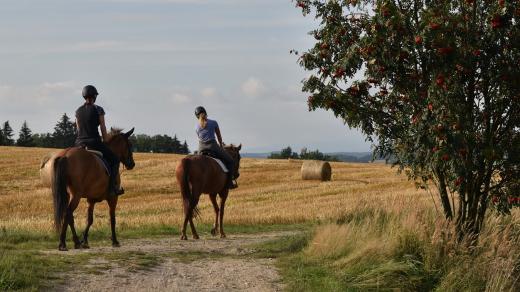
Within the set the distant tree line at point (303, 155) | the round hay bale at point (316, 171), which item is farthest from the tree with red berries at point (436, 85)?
the distant tree line at point (303, 155)

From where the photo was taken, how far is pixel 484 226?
39.9 ft

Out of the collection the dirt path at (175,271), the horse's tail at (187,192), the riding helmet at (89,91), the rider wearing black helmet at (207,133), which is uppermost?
the riding helmet at (89,91)

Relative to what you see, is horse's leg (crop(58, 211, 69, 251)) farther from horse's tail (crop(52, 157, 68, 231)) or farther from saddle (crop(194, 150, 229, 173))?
saddle (crop(194, 150, 229, 173))

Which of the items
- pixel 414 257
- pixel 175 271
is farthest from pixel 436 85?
pixel 175 271

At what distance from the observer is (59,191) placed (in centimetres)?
1117

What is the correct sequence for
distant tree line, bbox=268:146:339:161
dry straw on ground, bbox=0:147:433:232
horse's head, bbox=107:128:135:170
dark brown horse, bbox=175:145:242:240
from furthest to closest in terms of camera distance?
distant tree line, bbox=268:146:339:161 → dry straw on ground, bbox=0:147:433:232 → dark brown horse, bbox=175:145:242:240 → horse's head, bbox=107:128:135:170

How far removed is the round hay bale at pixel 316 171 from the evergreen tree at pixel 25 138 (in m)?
75.0

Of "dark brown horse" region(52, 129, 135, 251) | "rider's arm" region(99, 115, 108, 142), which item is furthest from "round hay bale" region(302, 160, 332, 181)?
"rider's arm" region(99, 115, 108, 142)

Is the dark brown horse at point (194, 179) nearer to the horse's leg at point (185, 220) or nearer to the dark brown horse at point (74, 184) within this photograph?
the horse's leg at point (185, 220)

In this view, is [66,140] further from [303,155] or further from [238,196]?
[238,196]

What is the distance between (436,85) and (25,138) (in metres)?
101

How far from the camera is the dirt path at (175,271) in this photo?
29.2 ft

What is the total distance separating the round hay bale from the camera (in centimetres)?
3616

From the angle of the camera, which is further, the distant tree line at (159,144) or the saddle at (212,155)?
the distant tree line at (159,144)
